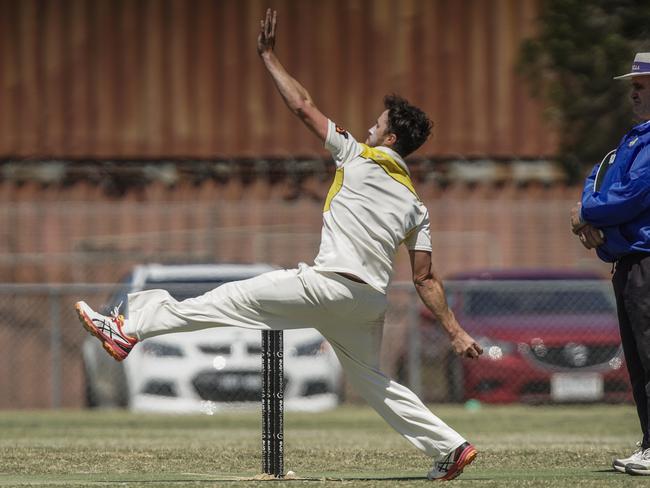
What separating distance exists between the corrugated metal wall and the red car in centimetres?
740

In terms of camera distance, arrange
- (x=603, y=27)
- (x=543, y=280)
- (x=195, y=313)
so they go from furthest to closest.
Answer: (x=603, y=27) < (x=543, y=280) < (x=195, y=313)

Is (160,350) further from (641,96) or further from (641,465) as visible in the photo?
(641,96)

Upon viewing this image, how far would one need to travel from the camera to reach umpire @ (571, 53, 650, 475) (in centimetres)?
814

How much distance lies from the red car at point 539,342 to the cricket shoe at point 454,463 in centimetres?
776

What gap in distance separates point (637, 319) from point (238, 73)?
1681 cm

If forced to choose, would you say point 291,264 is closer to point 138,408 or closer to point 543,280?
point 543,280

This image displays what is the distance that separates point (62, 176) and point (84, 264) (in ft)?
8.70

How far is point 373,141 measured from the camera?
26.0 ft

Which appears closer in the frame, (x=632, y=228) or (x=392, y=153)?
(x=392, y=153)

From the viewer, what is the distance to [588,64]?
67.1 feet

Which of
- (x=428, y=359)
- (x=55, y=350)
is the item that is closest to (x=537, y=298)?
(x=428, y=359)

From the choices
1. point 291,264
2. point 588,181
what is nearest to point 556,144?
point 291,264

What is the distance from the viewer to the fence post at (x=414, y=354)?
54.7 ft

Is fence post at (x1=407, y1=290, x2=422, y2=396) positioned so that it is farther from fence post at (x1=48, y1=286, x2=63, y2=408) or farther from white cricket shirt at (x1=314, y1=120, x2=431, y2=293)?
white cricket shirt at (x1=314, y1=120, x2=431, y2=293)
